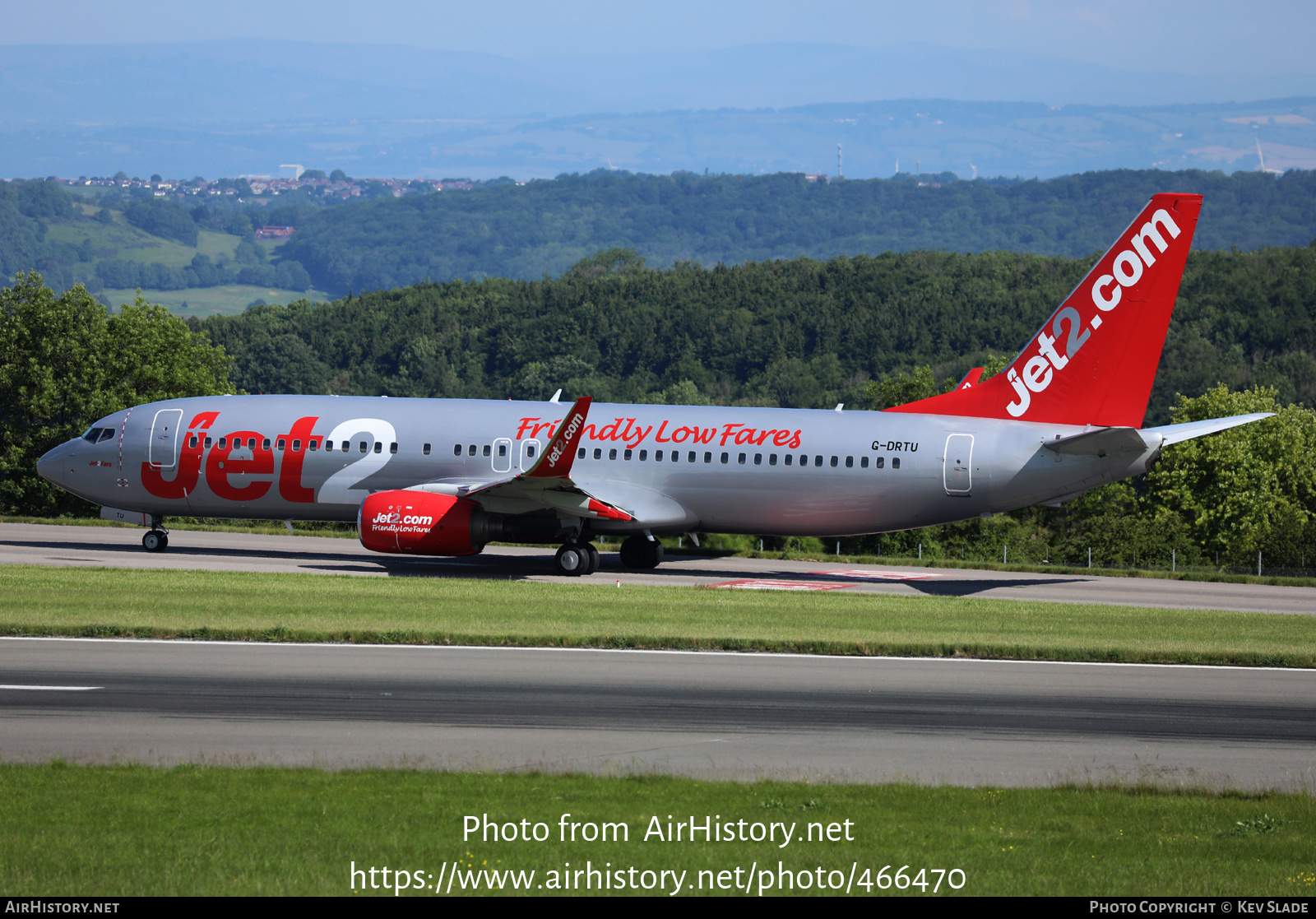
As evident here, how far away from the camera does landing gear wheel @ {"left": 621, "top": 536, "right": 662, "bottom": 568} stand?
37.5 m

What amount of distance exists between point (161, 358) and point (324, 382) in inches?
3910

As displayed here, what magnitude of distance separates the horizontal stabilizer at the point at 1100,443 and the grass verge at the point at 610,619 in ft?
12.6

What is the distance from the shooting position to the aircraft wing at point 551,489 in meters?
32.2

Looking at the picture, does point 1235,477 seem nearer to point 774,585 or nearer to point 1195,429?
point 1195,429

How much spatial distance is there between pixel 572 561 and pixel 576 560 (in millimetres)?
90

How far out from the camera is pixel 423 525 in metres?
33.3

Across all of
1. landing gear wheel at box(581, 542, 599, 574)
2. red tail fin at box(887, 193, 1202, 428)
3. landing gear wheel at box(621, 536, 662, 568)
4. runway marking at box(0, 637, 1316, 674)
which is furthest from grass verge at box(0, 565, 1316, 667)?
landing gear wheel at box(621, 536, 662, 568)

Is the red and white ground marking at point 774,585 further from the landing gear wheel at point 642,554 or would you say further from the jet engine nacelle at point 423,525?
the jet engine nacelle at point 423,525

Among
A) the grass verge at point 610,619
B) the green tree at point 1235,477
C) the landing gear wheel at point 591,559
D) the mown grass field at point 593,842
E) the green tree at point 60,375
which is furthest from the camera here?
the green tree at point 1235,477

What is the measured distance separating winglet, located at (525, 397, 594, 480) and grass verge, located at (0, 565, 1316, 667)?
2.72 m

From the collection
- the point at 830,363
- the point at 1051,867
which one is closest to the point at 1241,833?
the point at 1051,867

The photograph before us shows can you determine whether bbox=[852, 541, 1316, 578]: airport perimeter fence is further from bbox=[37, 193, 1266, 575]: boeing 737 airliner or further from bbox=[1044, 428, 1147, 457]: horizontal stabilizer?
bbox=[1044, 428, 1147, 457]: horizontal stabilizer

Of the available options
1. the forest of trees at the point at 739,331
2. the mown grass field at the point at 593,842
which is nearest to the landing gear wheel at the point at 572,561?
the mown grass field at the point at 593,842

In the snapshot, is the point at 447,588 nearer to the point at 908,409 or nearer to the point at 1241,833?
the point at 908,409
